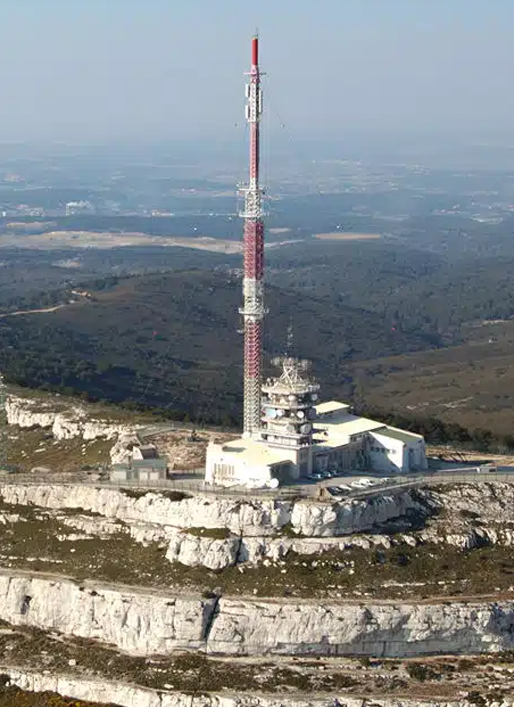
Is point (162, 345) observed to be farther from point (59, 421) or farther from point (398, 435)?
point (398, 435)

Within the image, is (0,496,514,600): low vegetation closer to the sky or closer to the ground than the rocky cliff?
closer to the ground

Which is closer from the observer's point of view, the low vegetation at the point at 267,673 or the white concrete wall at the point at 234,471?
the low vegetation at the point at 267,673

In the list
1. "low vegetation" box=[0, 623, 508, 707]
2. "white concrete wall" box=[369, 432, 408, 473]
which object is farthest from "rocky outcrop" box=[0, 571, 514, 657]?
"white concrete wall" box=[369, 432, 408, 473]

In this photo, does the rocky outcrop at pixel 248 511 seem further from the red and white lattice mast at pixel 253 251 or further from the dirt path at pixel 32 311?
the dirt path at pixel 32 311

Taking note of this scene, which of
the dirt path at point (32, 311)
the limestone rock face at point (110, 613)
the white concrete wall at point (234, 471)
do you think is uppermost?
the white concrete wall at point (234, 471)

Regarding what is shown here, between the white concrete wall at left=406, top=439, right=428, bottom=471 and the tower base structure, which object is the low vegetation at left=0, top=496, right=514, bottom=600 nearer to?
the tower base structure

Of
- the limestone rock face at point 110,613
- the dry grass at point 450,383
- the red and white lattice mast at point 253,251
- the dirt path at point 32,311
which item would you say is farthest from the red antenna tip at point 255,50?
the dirt path at point 32,311
